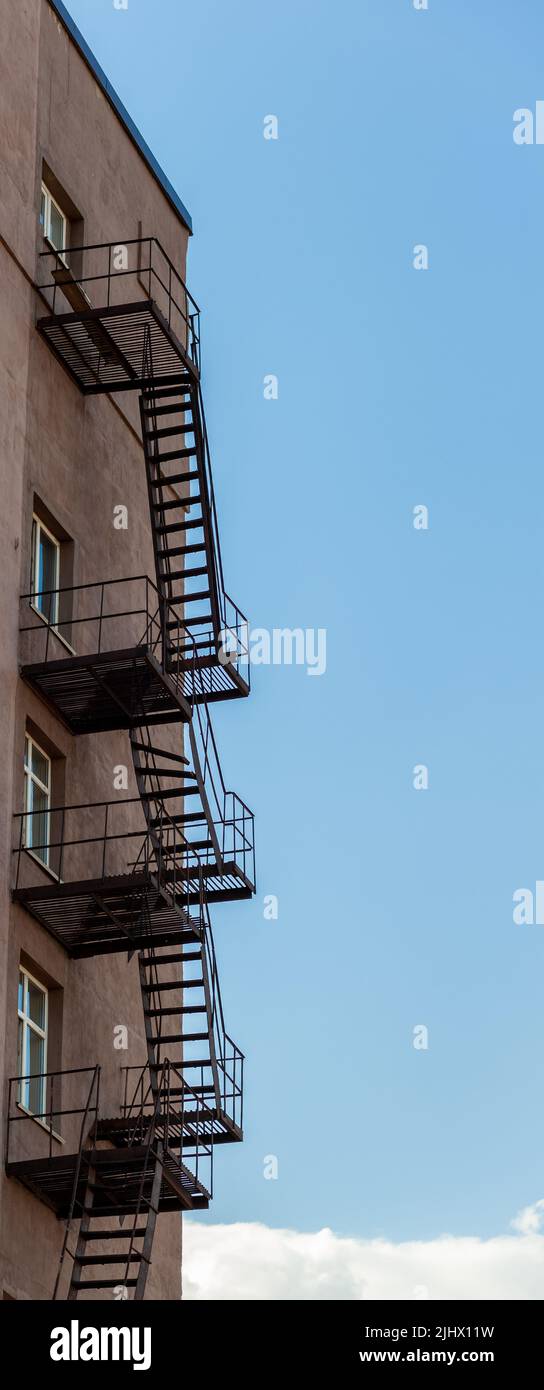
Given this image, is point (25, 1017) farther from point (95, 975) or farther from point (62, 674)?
point (62, 674)

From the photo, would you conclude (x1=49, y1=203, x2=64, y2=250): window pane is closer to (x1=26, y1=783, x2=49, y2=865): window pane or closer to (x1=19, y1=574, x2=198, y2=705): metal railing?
(x1=19, y1=574, x2=198, y2=705): metal railing

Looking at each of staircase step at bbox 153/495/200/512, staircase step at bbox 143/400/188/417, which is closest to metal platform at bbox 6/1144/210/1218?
staircase step at bbox 153/495/200/512

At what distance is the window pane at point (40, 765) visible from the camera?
97.7 feet

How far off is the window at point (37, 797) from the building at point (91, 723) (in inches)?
1.4

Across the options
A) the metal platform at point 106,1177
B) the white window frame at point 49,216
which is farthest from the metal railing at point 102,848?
the white window frame at point 49,216

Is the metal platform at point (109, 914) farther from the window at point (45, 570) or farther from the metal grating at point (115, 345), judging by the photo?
the metal grating at point (115, 345)

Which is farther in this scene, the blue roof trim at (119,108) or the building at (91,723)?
the blue roof trim at (119,108)

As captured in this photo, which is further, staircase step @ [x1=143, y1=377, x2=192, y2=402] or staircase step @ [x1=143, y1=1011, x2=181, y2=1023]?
staircase step @ [x1=143, y1=377, x2=192, y2=402]

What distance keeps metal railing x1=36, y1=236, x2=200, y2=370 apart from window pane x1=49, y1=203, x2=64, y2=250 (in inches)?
5.1

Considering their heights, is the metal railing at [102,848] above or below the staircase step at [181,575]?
below

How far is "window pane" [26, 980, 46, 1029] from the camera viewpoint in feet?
93.7

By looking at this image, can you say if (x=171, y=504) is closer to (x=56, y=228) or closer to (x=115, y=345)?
(x=115, y=345)

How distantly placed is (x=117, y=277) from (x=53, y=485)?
17.5 ft

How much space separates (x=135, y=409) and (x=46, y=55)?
217 inches
